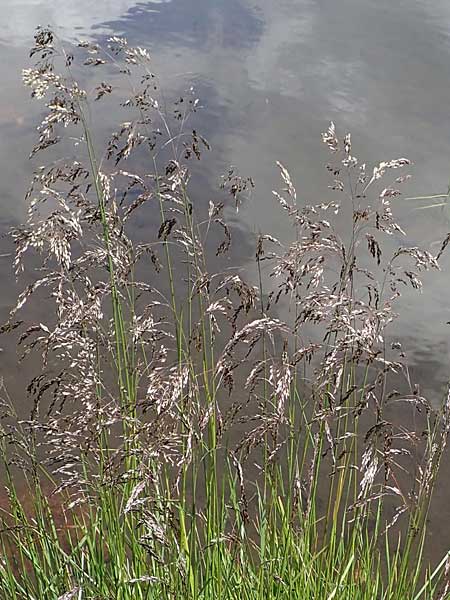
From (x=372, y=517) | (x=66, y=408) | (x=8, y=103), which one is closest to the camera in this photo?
(x=372, y=517)

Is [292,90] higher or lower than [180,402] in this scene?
lower

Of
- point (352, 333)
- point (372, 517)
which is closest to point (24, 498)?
point (372, 517)

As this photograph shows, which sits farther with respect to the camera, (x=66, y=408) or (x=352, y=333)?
(x=66, y=408)

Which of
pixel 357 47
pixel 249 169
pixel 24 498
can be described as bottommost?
pixel 24 498

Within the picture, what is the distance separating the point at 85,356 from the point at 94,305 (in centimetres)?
12

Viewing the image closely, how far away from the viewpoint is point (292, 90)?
8.07 metres

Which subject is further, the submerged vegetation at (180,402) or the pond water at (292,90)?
the pond water at (292,90)

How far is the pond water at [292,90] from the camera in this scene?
5.67m

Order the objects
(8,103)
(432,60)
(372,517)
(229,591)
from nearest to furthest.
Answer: (229,591), (372,517), (8,103), (432,60)

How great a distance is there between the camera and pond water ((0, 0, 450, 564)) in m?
5.67

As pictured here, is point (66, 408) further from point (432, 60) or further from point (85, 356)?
point (432, 60)

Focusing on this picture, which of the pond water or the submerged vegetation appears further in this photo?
the pond water

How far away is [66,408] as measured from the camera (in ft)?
13.8

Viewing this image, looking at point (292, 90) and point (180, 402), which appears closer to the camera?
point (180, 402)
